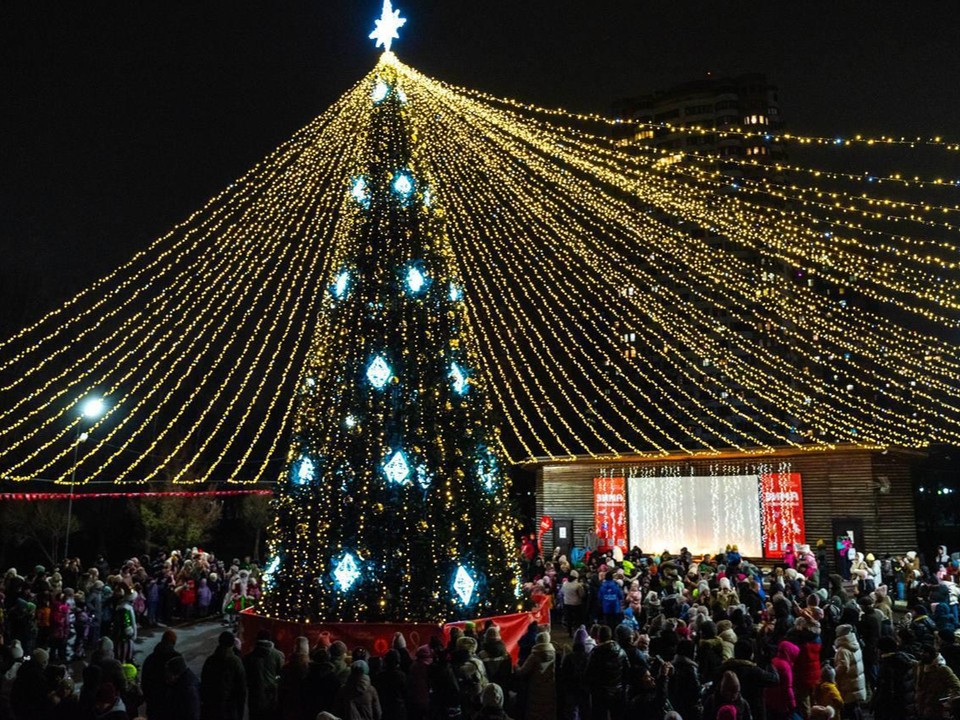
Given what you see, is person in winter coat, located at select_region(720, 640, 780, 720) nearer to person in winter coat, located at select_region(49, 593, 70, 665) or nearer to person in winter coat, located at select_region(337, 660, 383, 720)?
person in winter coat, located at select_region(337, 660, 383, 720)

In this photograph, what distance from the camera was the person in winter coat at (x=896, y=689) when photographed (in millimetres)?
6875

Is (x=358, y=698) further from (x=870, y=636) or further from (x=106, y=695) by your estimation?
(x=870, y=636)

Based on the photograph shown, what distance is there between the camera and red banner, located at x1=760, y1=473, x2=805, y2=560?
2270 centimetres

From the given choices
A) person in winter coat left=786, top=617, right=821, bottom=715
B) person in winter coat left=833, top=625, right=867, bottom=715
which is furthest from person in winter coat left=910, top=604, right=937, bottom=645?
person in winter coat left=786, top=617, right=821, bottom=715

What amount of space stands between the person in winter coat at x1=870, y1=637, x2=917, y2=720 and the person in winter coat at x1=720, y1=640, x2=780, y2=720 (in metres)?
1.16

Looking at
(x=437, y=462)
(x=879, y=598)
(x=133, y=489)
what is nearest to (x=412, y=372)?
(x=437, y=462)

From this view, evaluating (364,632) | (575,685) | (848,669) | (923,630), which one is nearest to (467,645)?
(575,685)

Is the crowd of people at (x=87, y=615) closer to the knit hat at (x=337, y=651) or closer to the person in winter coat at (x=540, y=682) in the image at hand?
the knit hat at (x=337, y=651)

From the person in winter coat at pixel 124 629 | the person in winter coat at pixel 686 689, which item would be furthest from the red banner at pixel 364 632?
the person in winter coat at pixel 686 689

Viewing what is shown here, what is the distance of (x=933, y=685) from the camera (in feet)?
21.0

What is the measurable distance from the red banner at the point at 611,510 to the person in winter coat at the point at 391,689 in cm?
1841

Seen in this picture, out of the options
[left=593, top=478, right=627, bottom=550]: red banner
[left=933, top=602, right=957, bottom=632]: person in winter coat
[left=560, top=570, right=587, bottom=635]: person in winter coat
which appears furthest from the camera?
[left=593, top=478, right=627, bottom=550]: red banner

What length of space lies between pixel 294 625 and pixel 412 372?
12.2 feet

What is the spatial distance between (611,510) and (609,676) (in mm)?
18911
